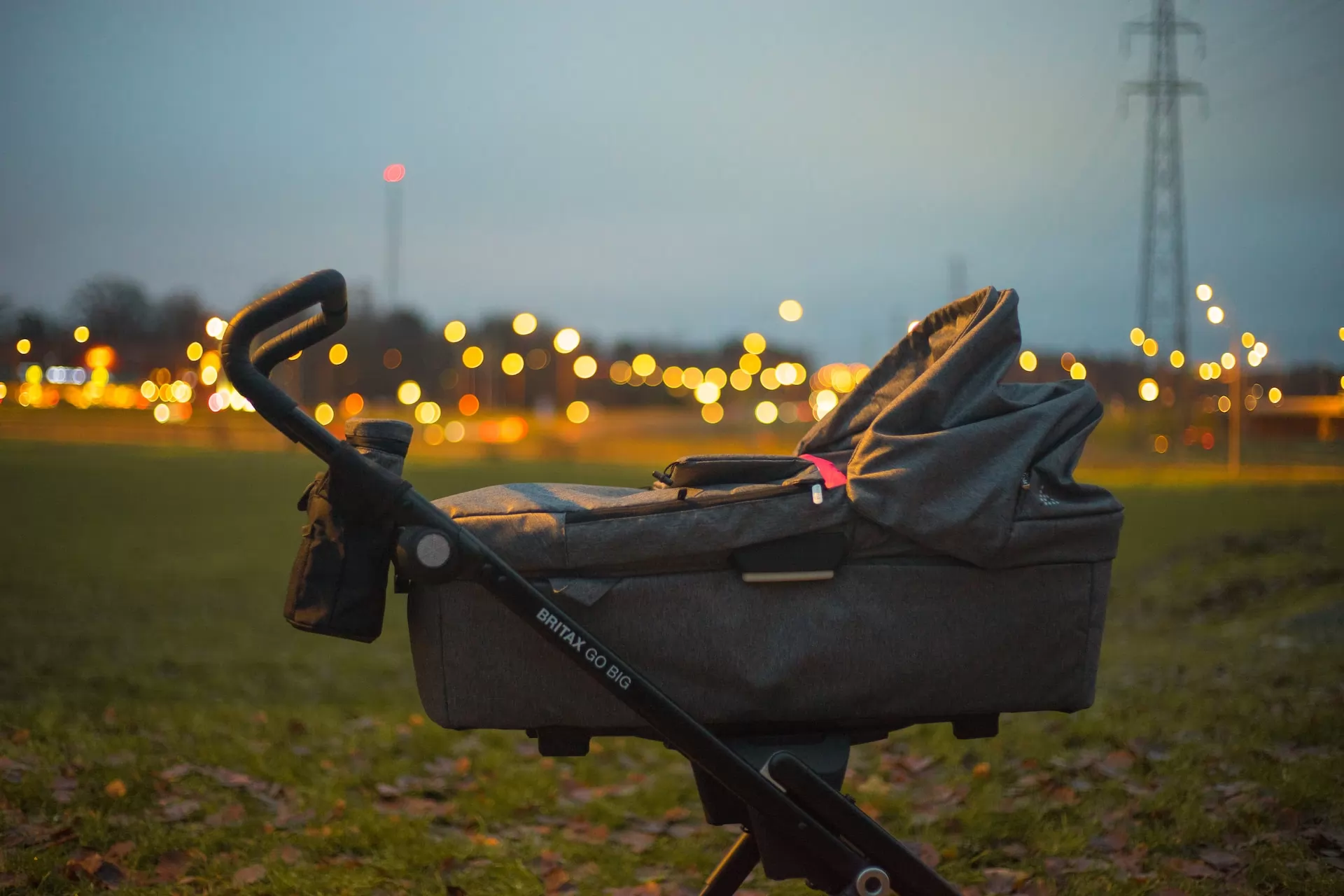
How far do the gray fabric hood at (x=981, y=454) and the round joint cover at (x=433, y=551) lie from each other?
792 mm

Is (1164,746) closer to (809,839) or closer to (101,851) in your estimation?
(809,839)

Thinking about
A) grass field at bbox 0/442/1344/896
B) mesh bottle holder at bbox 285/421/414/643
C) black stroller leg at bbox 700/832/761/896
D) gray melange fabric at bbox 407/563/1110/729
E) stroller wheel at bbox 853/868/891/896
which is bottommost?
grass field at bbox 0/442/1344/896

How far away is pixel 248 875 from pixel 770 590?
197 cm

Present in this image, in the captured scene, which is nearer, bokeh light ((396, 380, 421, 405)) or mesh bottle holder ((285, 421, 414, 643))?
mesh bottle holder ((285, 421, 414, 643))

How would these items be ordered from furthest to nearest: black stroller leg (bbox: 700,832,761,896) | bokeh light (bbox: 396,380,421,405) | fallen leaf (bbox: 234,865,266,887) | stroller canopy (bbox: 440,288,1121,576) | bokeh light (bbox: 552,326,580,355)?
1. bokeh light (bbox: 396,380,421,405)
2. bokeh light (bbox: 552,326,580,355)
3. fallen leaf (bbox: 234,865,266,887)
4. black stroller leg (bbox: 700,832,761,896)
5. stroller canopy (bbox: 440,288,1121,576)

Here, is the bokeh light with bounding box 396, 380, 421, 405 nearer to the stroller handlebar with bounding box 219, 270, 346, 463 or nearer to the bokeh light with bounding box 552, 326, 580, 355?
the bokeh light with bounding box 552, 326, 580, 355

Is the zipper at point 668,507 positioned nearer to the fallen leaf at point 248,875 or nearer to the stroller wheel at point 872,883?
the stroller wheel at point 872,883

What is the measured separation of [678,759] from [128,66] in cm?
1012

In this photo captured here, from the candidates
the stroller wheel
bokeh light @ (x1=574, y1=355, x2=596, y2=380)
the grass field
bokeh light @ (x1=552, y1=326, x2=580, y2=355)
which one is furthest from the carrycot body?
bokeh light @ (x1=574, y1=355, x2=596, y2=380)

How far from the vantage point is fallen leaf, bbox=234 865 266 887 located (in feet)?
10.9

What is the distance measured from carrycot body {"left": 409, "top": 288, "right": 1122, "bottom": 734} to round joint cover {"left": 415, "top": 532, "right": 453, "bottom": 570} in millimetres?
173

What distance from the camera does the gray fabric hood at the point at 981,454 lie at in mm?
2307

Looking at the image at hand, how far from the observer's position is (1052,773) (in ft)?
14.8

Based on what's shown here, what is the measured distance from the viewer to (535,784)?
471 centimetres
